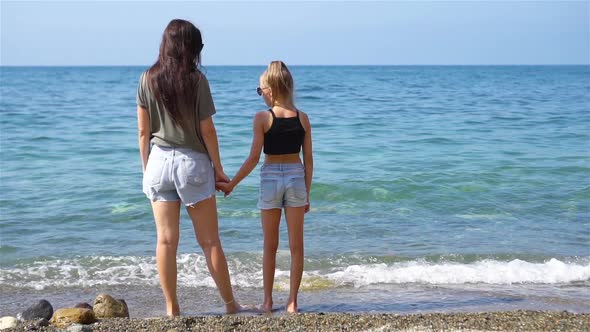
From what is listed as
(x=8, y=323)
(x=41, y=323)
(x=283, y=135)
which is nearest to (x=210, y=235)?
(x=283, y=135)

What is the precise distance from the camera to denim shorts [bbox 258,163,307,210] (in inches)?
197

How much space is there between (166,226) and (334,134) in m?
12.2

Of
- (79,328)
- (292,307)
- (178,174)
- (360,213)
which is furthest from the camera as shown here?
(360,213)

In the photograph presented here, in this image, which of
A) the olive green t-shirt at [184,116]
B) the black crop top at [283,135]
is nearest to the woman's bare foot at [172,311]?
the olive green t-shirt at [184,116]

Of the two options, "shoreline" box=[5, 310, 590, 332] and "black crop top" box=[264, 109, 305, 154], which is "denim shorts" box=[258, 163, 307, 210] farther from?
"shoreline" box=[5, 310, 590, 332]

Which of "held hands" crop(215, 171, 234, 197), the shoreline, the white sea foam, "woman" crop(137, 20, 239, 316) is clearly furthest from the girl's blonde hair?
the white sea foam

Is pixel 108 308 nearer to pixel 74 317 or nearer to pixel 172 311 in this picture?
pixel 74 317

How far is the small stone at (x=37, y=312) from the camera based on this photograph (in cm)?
541

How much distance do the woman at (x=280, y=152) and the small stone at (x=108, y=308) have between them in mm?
1307

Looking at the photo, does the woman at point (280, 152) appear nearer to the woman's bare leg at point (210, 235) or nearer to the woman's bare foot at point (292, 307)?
the woman's bare leg at point (210, 235)

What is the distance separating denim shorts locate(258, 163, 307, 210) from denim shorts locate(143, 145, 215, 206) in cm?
43

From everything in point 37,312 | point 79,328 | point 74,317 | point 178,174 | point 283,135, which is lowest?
point 37,312

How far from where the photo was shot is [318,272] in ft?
23.0

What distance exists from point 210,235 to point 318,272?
7.34 feet
